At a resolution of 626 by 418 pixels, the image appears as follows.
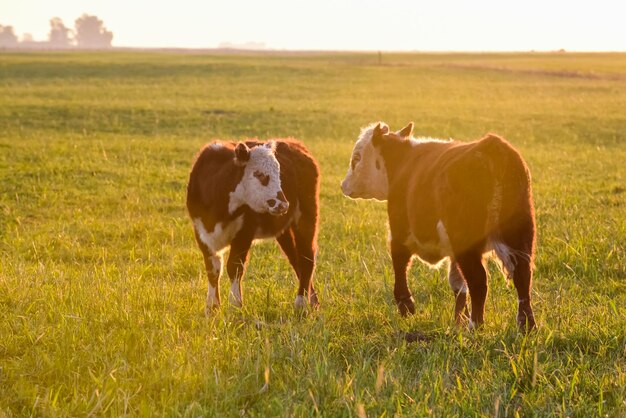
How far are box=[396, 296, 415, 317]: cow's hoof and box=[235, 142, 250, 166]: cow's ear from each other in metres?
1.87

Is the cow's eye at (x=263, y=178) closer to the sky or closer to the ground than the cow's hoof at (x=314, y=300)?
closer to the sky

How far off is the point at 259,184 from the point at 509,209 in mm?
2156

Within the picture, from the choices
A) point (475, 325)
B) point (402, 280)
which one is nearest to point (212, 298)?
point (402, 280)

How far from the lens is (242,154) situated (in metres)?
6.41

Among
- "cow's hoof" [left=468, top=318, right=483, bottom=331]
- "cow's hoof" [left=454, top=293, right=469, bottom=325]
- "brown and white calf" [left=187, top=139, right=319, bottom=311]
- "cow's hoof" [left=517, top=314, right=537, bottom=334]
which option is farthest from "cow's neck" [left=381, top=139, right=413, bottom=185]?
"cow's hoof" [left=517, top=314, right=537, bottom=334]

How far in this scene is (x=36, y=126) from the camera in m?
23.5

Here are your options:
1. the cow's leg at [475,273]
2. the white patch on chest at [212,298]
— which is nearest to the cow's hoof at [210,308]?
the white patch on chest at [212,298]

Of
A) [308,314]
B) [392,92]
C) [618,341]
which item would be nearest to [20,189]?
[308,314]

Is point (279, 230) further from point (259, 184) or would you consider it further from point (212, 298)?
point (212, 298)

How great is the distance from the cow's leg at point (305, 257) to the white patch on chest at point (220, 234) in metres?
0.70

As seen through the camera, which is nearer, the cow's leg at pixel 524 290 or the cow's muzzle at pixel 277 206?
the cow's leg at pixel 524 290

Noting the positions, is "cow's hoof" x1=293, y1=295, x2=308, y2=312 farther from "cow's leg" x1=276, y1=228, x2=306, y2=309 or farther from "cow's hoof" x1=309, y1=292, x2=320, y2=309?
"cow's leg" x1=276, y1=228, x2=306, y2=309

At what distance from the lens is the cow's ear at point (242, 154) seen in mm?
6363

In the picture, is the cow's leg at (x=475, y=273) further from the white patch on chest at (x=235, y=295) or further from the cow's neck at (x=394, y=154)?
the white patch on chest at (x=235, y=295)
